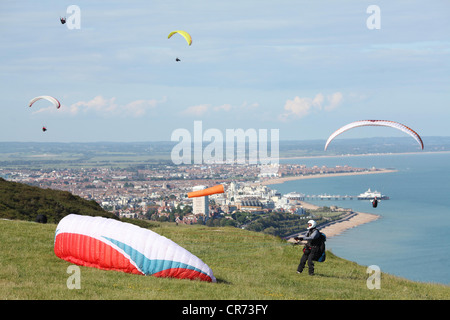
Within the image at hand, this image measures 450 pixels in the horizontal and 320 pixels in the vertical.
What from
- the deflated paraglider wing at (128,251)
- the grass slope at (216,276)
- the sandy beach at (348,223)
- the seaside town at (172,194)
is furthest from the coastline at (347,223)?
the deflated paraglider wing at (128,251)

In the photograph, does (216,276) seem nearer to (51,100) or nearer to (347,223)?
(51,100)

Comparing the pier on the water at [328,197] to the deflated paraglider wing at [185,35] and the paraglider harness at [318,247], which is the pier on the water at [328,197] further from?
the paraglider harness at [318,247]

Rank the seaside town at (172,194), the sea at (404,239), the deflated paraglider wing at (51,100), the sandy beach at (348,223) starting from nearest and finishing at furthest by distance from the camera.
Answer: the deflated paraglider wing at (51,100) < the sea at (404,239) < the seaside town at (172,194) < the sandy beach at (348,223)

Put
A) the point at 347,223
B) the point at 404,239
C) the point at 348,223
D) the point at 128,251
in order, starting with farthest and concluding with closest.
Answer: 1. the point at 348,223
2. the point at 347,223
3. the point at 404,239
4. the point at 128,251

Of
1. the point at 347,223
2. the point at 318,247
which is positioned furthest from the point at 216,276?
the point at 347,223

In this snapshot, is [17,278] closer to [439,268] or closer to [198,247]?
[198,247]

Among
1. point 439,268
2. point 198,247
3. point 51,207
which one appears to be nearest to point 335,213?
point 439,268
